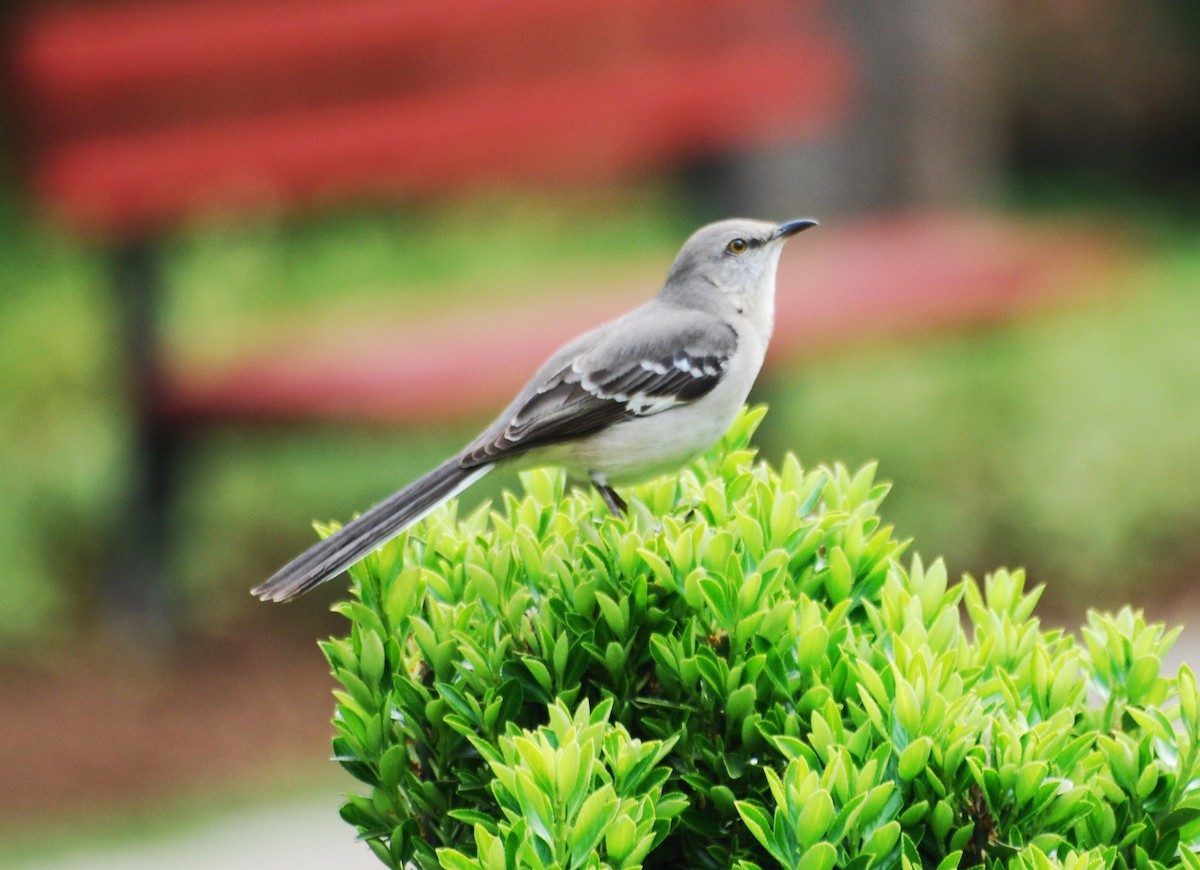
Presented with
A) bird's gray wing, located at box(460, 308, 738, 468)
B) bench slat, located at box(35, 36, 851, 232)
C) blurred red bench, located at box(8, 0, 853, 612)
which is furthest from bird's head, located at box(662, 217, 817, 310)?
bench slat, located at box(35, 36, 851, 232)

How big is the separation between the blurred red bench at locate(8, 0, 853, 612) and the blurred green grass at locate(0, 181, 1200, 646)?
29cm

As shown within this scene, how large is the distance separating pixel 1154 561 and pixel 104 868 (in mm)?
5315

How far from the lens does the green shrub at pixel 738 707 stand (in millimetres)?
2158

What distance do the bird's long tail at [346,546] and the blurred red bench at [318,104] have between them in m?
3.17

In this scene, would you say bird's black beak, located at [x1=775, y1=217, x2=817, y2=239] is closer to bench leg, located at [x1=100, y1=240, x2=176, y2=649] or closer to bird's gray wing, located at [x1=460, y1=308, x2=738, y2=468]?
bird's gray wing, located at [x1=460, y1=308, x2=738, y2=468]

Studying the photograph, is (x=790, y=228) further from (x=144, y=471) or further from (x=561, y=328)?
(x=144, y=471)

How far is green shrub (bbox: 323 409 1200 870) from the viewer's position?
2158 millimetres

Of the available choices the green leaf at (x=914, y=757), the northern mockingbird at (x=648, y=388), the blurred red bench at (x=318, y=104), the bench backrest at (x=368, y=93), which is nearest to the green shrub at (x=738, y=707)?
Answer: the green leaf at (x=914, y=757)

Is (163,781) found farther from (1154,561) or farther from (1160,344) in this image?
(1160,344)

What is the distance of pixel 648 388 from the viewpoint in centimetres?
366

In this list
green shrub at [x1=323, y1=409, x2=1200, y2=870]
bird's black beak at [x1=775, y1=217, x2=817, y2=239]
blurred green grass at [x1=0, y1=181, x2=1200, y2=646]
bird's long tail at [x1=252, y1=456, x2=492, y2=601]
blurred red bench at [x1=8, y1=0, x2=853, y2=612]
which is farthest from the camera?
blurred green grass at [x1=0, y1=181, x2=1200, y2=646]

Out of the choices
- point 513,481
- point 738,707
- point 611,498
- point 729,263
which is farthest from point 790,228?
point 513,481

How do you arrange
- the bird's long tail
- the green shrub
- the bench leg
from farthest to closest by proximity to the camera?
the bench leg, the bird's long tail, the green shrub

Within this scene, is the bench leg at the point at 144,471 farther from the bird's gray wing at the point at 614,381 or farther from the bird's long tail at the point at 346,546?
the bird's long tail at the point at 346,546
